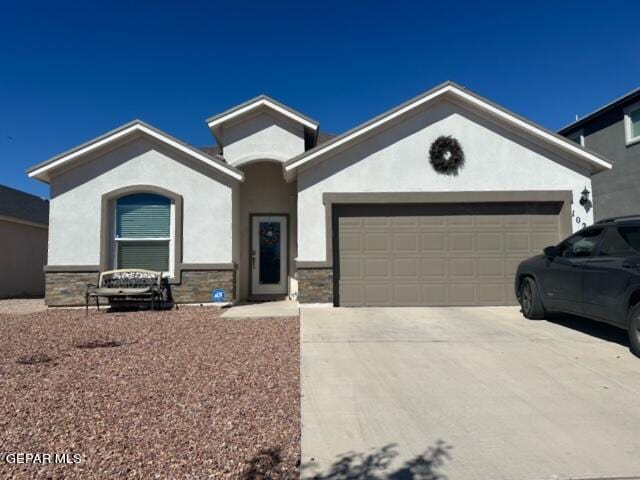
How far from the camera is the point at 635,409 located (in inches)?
152

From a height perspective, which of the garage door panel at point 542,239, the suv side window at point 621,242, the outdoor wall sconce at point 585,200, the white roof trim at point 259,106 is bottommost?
the suv side window at point 621,242

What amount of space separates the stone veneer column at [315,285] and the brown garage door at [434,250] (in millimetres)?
275

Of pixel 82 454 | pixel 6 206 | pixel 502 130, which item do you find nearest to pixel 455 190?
pixel 502 130

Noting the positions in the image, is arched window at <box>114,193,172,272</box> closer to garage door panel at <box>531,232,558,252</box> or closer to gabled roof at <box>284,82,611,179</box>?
gabled roof at <box>284,82,611,179</box>

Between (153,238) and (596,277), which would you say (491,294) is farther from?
(153,238)

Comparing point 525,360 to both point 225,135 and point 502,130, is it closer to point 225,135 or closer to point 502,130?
point 502,130

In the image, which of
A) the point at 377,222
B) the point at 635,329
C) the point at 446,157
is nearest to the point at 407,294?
the point at 377,222

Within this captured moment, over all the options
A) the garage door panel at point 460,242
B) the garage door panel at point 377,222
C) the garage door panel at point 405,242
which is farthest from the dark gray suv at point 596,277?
the garage door panel at point 377,222

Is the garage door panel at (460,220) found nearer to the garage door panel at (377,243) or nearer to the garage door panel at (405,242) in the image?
the garage door panel at (405,242)

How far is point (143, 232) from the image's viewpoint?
1016 cm

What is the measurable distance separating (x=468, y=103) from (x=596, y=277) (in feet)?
17.7

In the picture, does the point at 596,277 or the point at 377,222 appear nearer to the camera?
the point at 596,277

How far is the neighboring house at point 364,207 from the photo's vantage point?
957 cm

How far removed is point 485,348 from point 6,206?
16827mm
